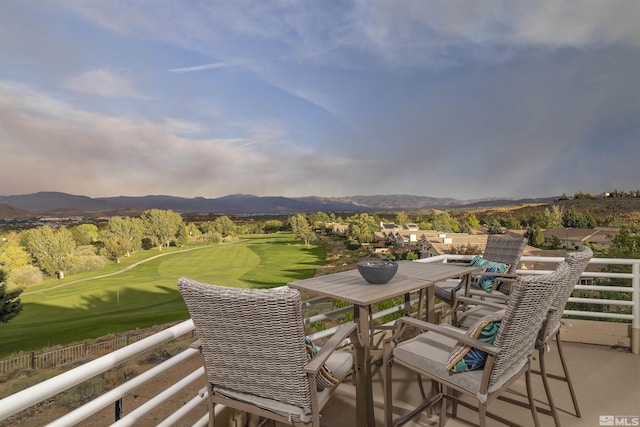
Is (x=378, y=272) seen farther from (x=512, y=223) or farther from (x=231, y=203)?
(x=231, y=203)

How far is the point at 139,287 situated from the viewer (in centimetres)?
2475

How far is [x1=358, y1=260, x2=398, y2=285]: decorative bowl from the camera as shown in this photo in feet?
6.12

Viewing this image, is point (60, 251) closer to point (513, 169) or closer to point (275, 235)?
point (275, 235)

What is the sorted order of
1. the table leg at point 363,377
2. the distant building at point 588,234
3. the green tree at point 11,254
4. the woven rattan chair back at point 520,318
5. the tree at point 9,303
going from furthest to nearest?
the green tree at point 11,254 → the tree at point 9,303 → the distant building at point 588,234 → the table leg at point 363,377 → the woven rattan chair back at point 520,318

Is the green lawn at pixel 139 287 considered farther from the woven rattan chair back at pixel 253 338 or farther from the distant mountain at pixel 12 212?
the woven rattan chair back at pixel 253 338

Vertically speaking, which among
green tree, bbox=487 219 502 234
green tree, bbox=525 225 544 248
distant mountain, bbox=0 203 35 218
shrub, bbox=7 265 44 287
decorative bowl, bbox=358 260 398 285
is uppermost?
distant mountain, bbox=0 203 35 218

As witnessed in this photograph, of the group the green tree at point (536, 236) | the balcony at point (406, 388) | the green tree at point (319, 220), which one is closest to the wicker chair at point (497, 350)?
the balcony at point (406, 388)

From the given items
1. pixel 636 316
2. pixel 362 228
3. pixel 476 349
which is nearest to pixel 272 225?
pixel 362 228

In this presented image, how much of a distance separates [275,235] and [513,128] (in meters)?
18.6

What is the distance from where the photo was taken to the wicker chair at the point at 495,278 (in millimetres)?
2641

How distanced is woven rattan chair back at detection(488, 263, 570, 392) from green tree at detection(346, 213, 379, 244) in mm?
22468

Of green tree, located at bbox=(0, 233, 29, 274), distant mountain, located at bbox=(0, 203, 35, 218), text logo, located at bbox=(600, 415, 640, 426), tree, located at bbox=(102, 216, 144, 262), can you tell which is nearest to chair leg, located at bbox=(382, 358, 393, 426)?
text logo, located at bbox=(600, 415, 640, 426)

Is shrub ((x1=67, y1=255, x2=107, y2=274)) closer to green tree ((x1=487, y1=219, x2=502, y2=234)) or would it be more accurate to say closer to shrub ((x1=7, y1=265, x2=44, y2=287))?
shrub ((x1=7, y1=265, x2=44, y2=287))

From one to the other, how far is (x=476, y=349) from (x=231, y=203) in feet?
88.6
